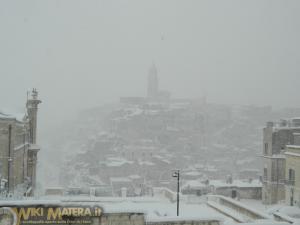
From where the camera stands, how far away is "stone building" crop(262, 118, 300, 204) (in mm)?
30953

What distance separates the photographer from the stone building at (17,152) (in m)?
→ 17.7

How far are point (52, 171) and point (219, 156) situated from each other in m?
46.0

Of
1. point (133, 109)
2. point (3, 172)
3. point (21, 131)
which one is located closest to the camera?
point (3, 172)

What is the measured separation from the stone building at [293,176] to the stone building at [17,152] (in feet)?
54.4

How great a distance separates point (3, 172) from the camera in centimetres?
1788

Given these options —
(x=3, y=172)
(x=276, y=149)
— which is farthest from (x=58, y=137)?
(x=3, y=172)

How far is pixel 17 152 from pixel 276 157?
68.6ft

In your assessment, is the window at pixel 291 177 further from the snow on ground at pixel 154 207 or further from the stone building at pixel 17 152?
the stone building at pixel 17 152

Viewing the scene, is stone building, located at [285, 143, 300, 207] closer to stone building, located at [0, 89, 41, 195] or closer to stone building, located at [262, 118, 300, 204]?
stone building, located at [262, 118, 300, 204]

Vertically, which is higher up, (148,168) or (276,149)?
(276,149)

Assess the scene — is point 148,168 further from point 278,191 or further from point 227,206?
point 227,206

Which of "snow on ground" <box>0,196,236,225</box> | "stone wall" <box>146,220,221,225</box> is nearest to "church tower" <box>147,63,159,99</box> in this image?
"snow on ground" <box>0,196,236,225</box>

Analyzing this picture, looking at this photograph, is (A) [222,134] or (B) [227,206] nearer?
(B) [227,206]

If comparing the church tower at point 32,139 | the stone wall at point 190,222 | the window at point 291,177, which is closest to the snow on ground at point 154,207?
the stone wall at point 190,222
